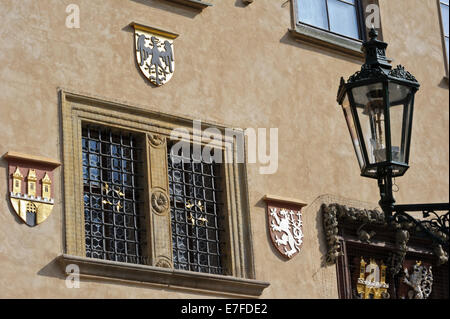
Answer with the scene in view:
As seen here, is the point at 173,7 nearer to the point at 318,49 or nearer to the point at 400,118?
the point at 318,49

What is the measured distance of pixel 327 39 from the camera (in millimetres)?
12938

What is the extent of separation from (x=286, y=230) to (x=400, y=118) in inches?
163

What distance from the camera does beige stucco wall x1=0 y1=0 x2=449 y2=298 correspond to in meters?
10.1

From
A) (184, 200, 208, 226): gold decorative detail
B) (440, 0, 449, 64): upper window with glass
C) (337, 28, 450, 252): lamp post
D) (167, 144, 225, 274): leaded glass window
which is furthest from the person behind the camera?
(440, 0, 449, 64): upper window with glass

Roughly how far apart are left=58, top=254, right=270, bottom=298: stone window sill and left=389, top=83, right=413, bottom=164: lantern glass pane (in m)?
3.42

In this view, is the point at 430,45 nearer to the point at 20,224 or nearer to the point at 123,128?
the point at 123,128

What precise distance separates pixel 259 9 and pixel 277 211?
225 cm

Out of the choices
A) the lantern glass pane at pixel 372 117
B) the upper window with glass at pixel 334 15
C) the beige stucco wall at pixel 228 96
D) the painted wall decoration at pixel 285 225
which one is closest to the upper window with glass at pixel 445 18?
the beige stucco wall at pixel 228 96

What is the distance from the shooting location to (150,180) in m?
10.9

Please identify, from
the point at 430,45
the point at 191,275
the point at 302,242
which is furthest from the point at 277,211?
the point at 430,45

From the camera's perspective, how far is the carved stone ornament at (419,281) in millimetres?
12797

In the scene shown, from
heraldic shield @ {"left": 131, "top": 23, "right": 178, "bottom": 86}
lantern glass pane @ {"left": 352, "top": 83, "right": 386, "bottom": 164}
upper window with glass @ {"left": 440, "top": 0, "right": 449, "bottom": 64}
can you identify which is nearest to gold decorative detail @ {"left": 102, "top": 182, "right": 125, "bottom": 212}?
heraldic shield @ {"left": 131, "top": 23, "right": 178, "bottom": 86}

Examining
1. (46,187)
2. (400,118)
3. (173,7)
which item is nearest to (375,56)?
(400,118)

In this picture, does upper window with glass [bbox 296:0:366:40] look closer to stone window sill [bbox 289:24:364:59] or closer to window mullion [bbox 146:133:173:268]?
stone window sill [bbox 289:24:364:59]
